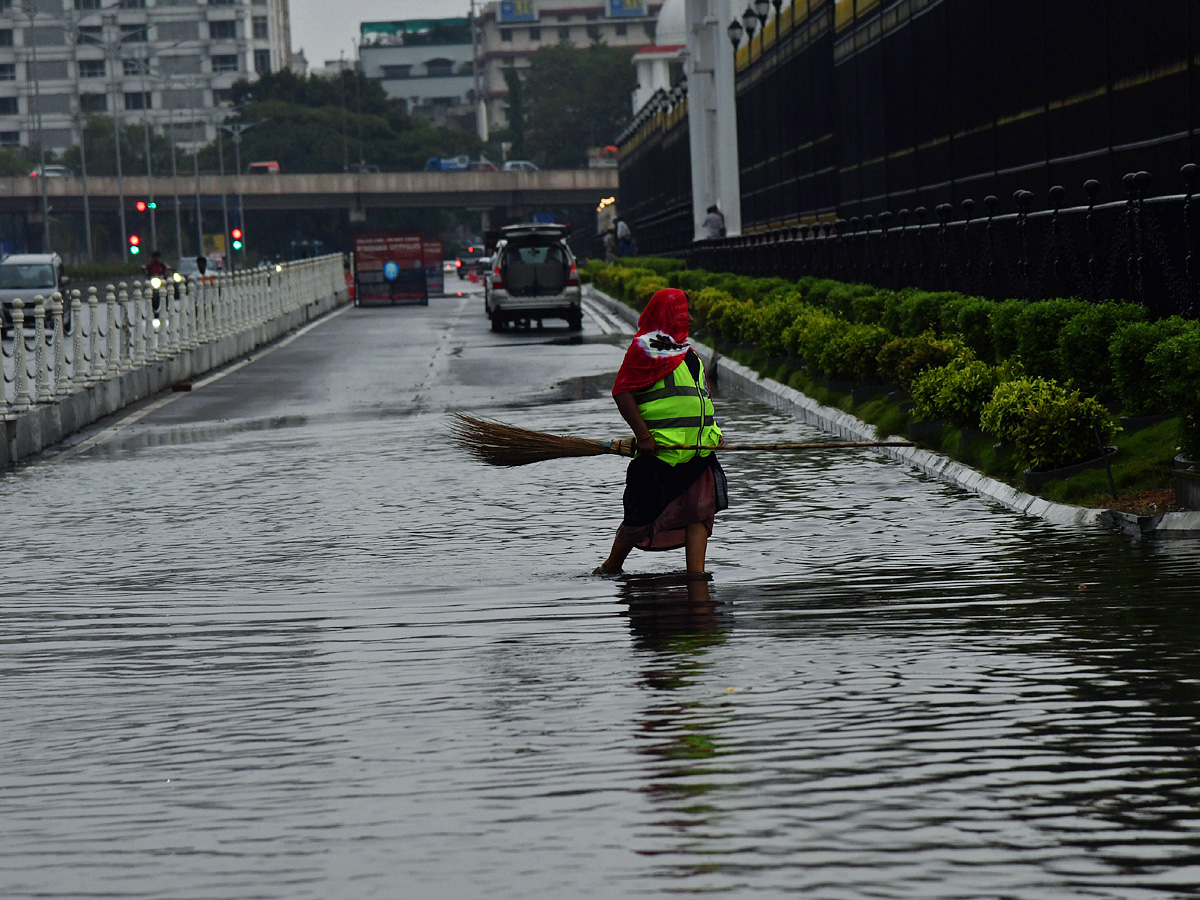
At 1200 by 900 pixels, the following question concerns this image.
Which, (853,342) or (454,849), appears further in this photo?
(853,342)

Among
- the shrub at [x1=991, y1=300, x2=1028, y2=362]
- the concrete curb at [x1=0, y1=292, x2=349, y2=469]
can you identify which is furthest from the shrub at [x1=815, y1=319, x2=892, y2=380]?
the concrete curb at [x1=0, y1=292, x2=349, y2=469]

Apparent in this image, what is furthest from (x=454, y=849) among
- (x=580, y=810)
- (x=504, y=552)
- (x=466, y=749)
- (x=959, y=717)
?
(x=504, y=552)

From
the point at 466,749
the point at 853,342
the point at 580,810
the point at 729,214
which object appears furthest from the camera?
the point at 729,214

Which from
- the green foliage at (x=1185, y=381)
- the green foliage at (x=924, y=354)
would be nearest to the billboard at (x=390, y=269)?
the green foliage at (x=924, y=354)

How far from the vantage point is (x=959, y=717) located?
7188 mm

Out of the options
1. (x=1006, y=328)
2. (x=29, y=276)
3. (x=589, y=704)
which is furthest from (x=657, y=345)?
(x=29, y=276)

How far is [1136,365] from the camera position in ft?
45.7

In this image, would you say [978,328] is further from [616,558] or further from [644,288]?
[644,288]

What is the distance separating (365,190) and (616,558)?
121886 millimetres

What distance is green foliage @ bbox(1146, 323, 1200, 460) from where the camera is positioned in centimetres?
1171

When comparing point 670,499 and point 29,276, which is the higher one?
point 29,276

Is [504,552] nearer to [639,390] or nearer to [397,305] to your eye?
[639,390]

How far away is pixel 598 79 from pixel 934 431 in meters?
178

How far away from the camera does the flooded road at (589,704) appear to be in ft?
18.6
